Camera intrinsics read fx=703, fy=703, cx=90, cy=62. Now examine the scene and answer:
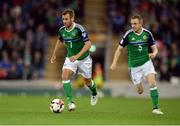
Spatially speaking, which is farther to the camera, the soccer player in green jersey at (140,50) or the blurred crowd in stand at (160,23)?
the blurred crowd in stand at (160,23)

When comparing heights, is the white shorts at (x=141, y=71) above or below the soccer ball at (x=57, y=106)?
above

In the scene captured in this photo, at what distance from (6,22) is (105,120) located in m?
18.1

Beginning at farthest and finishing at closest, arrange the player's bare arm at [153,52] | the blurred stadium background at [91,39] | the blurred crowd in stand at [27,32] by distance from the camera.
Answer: the blurred crowd in stand at [27,32]
the blurred stadium background at [91,39]
the player's bare arm at [153,52]

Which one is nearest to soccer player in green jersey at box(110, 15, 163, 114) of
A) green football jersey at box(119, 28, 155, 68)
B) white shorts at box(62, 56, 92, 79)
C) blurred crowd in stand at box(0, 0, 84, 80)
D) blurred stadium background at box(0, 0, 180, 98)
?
green football jersey at box(119, 28, 155, 68)

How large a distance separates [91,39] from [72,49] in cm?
1449

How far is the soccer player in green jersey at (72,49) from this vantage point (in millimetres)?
16281

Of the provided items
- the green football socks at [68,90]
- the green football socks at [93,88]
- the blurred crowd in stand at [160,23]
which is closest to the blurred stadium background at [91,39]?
the blurred crowd in stand at [160,23]

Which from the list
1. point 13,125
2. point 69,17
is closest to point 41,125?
point 13,125

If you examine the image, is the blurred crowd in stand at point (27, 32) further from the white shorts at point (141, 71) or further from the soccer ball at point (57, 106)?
the soccer ball at point (57, 106)

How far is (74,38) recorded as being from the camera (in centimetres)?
1669

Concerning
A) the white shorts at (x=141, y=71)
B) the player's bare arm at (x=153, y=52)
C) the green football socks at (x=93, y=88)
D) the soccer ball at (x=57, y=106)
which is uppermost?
the player's bare arm at (x=153, y=52)

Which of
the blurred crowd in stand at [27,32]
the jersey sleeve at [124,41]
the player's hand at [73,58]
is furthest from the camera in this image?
the blurred crowd in stand at [27,32]

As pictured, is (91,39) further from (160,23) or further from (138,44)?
(138,44)

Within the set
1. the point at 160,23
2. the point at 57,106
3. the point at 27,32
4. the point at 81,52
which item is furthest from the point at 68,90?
the point at 160,23
